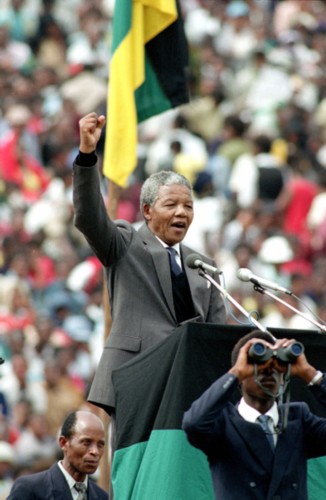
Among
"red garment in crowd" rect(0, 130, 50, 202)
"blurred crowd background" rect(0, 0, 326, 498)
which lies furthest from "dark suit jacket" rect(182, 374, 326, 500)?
"red garment in crowd" rect(0, 130, 50, 202)

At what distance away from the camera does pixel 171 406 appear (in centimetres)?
810

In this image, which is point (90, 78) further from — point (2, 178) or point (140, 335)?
point (140, 335)

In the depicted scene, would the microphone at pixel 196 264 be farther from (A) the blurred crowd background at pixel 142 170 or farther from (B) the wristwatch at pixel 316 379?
(A) the blurred crowd background at pixel 142 170

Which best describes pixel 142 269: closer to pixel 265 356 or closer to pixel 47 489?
pixel 47 489

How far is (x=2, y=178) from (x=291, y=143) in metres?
3.24

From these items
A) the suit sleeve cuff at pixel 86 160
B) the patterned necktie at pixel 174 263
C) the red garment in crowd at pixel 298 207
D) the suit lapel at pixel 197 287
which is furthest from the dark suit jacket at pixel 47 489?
the red garment in crowd at pixel 298 207

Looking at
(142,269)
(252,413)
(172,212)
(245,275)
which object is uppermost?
(172,212)

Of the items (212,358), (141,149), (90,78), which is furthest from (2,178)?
(212,358)

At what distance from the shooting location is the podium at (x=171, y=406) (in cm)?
804

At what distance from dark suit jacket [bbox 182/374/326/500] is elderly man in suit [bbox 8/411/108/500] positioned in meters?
2.15

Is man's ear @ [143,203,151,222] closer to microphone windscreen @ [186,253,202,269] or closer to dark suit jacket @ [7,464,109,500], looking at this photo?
microphone windscreen @ [186,253,202,269]

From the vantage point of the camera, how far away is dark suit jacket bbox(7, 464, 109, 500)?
9.51m

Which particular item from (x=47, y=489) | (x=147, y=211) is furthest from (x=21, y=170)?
(x=147, y=211)

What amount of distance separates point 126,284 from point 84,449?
1.27 metres
